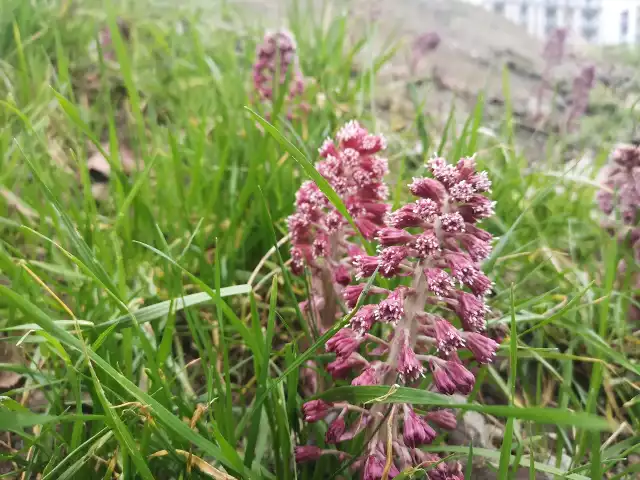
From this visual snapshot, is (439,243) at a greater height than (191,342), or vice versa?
(439,243)

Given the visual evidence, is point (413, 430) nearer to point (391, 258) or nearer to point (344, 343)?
point (344, 343)

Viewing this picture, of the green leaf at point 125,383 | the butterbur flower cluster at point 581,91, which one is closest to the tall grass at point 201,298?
the green leaf at point 125,383

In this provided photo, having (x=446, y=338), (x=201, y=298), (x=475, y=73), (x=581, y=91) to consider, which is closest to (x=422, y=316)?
(x=446, y=338)

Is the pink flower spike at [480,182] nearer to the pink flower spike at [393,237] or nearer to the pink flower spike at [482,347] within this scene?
the pink flower spike at [393,237]

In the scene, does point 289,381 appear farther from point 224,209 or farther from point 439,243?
point 224,209

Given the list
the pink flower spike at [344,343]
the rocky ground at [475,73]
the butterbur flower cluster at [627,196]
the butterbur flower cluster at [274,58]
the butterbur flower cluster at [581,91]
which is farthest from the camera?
the rocky ground at [475,73]

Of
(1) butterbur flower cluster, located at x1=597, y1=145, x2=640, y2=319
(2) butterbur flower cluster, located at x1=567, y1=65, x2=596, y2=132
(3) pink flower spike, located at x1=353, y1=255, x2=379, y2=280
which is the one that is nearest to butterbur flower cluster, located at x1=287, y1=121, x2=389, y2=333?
(3) pink flower spike, located at x1=353, y1=255, x2=379, y2=280

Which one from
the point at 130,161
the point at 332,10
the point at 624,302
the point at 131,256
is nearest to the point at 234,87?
the point at 130,161
